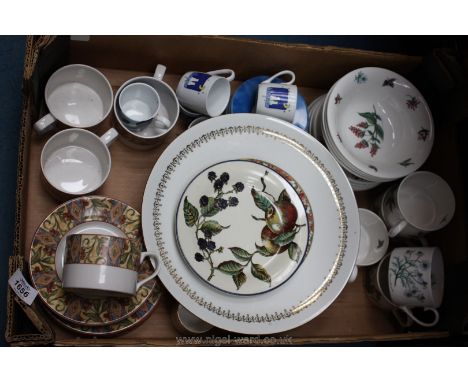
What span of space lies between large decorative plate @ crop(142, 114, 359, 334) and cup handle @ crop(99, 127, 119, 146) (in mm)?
100

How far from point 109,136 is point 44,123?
100mm

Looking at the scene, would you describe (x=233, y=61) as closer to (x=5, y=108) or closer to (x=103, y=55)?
(x=103, y=55)

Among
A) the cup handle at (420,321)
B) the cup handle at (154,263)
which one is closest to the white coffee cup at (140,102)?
the cup handle at (154,263)

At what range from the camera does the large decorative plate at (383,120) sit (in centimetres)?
89

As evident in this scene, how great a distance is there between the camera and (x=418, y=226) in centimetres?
89

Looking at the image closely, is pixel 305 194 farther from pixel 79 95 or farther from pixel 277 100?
pixel 79 95

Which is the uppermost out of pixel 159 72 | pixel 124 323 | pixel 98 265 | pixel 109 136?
pixel 159 72

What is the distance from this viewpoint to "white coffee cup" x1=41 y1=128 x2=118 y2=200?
0.81m

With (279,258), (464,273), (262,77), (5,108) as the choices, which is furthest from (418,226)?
(5,108)

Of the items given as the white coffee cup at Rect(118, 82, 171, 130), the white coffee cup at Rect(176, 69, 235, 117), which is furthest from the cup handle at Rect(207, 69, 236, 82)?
the white coffee cup at Rect(118, 82, 171, 130)

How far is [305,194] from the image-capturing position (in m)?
0.81

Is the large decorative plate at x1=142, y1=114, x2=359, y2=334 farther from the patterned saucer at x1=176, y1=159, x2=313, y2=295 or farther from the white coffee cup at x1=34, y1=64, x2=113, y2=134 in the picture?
the white coffee cup at x1=34, y1=64, x2=113, y2=134

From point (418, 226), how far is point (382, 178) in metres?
0.12

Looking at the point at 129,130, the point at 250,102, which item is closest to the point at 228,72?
the point at 250,102
